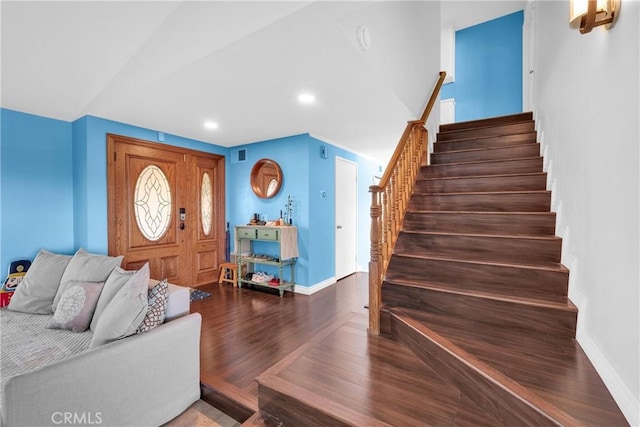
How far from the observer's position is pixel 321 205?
4270 millimetres

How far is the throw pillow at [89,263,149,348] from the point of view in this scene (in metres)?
1.60

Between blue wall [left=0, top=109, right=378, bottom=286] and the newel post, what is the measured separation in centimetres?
201

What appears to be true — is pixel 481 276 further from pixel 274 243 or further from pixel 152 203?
pixel 152 203

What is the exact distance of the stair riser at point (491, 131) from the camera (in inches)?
129

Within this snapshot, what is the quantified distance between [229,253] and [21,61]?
10.7ft

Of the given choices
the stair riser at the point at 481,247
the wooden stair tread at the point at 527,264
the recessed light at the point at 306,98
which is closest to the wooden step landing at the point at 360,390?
the wooden stair tread at the point at 527,264

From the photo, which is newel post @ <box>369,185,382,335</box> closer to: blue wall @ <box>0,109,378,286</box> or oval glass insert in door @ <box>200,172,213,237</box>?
blue wall @ <box>0,109,378,286</box>

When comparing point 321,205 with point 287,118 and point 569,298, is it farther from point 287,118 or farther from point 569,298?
point 569,298

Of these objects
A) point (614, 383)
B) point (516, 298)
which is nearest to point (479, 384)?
point (614, 383)

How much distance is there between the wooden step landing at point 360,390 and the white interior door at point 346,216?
9.49 feet

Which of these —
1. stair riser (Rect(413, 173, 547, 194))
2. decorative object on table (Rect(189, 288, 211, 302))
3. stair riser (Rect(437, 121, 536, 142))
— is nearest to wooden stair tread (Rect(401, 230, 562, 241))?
stair riser (Rect(413, 173, 547, 194))

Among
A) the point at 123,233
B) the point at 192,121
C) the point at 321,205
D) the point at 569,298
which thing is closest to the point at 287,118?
the point at 192,121

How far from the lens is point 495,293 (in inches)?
73.0

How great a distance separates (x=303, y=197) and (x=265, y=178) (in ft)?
2.69
